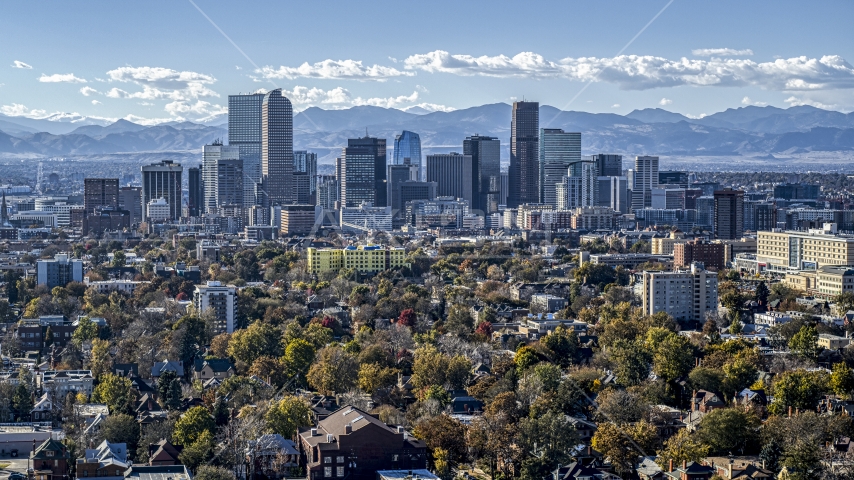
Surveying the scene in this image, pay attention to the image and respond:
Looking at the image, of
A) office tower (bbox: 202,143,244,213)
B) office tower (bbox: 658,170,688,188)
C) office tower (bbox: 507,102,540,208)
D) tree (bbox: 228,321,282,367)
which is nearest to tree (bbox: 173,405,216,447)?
tree (bbox: 228,321,282,367)

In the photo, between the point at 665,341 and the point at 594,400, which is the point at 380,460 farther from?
the point at 665,341

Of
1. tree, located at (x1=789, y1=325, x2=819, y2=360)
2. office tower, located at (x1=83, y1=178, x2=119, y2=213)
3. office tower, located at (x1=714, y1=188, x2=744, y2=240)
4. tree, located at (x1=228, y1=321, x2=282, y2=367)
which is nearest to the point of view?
tree, located at (x1=789, y1=325, x2=819, y2=360)

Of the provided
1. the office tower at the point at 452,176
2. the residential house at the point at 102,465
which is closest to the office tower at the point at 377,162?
the office tower at the point at 452,176

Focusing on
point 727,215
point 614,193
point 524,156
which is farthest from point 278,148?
point 727,215

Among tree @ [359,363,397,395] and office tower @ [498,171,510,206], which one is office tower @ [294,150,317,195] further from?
tree @ [359,363,397,395]

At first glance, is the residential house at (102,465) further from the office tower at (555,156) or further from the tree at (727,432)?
the office tower at (555,156)
